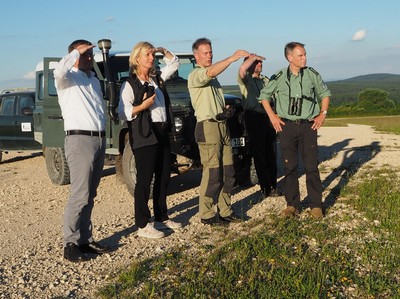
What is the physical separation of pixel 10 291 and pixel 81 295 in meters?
0.60

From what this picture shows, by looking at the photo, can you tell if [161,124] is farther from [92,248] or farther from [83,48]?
[92,248]

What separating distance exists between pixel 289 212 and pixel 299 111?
1138 mm

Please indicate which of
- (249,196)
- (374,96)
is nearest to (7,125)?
(249,196)

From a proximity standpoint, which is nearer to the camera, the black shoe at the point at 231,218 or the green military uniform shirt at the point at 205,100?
the green military uniform shirt at the point at 205,100

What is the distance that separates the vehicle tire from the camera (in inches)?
365

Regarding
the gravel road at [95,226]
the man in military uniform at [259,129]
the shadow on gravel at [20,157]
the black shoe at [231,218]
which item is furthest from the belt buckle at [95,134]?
the shadow on gravel at [20,157]

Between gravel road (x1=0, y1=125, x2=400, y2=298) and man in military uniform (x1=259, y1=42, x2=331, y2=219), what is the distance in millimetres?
542

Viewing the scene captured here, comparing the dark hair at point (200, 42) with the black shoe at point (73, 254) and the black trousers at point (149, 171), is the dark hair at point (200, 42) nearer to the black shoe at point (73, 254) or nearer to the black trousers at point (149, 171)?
the black trousers at point (149, 171)

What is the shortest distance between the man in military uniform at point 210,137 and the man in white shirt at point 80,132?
121 centimetres

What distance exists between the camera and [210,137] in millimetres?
5887

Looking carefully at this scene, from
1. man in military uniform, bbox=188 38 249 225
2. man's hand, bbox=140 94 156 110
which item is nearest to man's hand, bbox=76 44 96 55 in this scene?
man's hand, bbox=140 94 156 110

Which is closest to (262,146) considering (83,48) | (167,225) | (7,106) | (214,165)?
(214,165)

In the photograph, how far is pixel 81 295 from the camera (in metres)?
4.22

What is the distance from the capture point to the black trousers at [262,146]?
7.46 m
